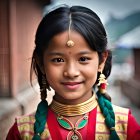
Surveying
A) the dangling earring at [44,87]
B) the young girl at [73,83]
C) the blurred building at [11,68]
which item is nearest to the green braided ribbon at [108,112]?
the young girl at [73,83]

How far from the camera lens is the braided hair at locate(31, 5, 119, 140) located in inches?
84.0

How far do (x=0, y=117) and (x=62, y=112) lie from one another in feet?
7.68

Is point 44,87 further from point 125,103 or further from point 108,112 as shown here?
point 125,103

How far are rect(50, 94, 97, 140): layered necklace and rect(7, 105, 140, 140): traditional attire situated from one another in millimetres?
22

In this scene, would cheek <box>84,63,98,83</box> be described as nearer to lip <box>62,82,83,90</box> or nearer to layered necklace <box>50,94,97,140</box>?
lip <box>62,82,83,90</box>

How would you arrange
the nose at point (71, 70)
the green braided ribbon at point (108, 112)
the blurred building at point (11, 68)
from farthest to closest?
1. the blurred building at point (11, 68)
2. the green braided ribbon at point (108, 112)
3. the nose at point (71, 70)

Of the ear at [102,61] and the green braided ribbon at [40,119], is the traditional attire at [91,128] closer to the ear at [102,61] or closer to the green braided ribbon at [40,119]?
the green braided ribbon at [40,119]

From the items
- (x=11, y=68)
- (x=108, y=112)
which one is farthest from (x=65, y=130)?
(x=11, y=68)

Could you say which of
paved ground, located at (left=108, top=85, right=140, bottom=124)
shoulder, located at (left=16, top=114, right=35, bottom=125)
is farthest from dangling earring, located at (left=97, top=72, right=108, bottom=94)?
paved ground, located at (left=108, top=85, right=140, bottom=124)

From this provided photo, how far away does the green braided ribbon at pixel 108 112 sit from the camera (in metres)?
2.19

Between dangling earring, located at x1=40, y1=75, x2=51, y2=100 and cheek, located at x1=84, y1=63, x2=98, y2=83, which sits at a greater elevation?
cheek, located at x1=84, y1=63, x2=98, y2=83

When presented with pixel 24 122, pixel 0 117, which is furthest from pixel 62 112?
pixel 0 117

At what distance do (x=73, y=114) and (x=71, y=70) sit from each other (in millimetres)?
329

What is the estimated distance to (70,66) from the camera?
207 centimetres
